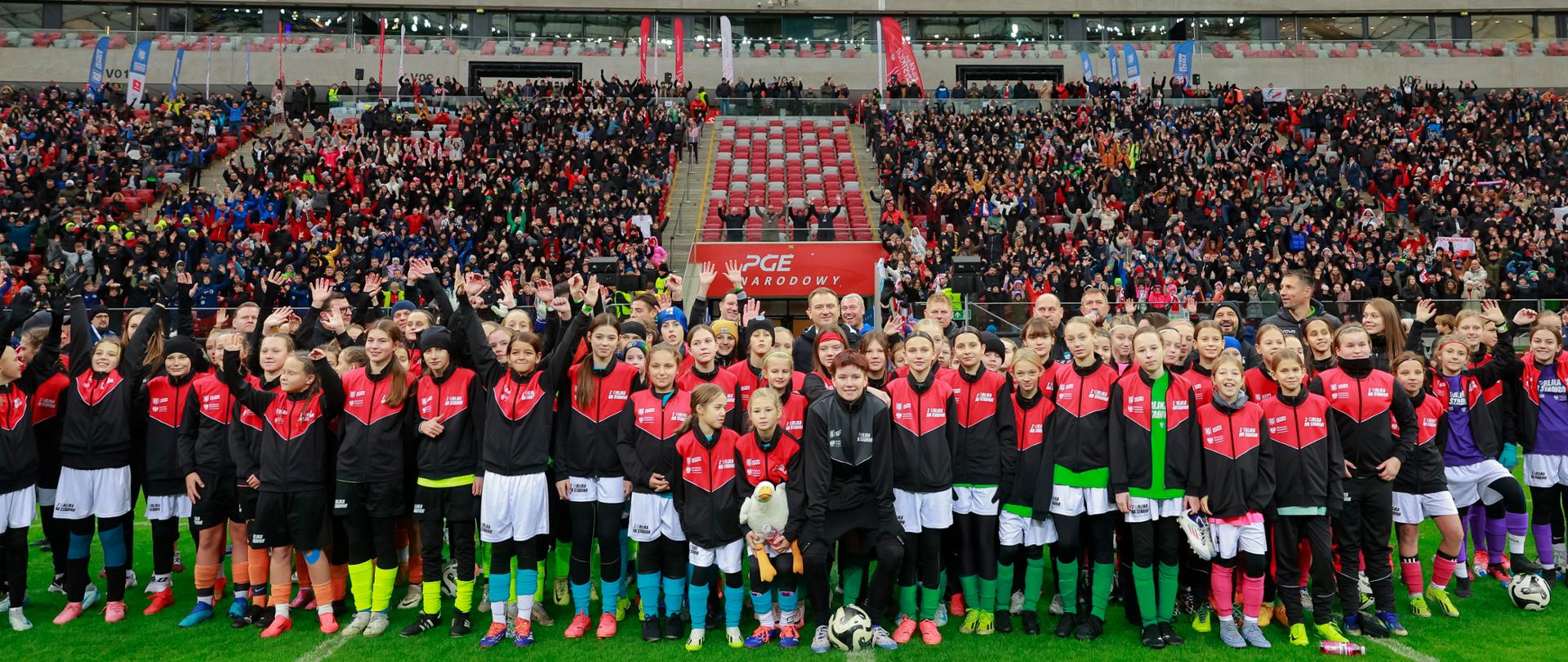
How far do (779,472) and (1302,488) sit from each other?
2.99 m

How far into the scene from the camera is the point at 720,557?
5.65 metres

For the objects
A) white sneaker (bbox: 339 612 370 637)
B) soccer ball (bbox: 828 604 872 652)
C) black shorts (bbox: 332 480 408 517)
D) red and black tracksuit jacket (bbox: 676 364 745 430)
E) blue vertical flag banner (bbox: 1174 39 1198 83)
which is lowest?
white sneaker (bbox: 339 612 370 637)

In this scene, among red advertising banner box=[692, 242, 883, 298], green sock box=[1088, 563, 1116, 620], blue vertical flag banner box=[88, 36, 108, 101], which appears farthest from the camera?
blue vertical flag banner box=[88, 36, 108, 101]

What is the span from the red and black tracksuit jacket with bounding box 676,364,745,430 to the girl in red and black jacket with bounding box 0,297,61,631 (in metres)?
4.17

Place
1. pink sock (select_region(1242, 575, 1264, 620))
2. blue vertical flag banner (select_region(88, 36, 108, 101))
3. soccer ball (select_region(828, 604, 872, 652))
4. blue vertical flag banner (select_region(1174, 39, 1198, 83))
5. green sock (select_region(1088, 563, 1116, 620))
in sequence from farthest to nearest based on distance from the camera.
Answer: blue vertical flag banner (select_region(1174, 39, 1198, 83)) → blue vertical flag banner (select_region(88, 36, 108, 101)) → green sock (select_region(1088, 563, 1116, 620)) → pink sock (select_region(1242, 575, 1264, 620)) → soccer ball (select_region(828, 604, 872, 652))

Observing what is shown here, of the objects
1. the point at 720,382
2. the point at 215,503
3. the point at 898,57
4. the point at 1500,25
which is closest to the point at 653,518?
the point at 720,382

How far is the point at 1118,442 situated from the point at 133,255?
16879mm

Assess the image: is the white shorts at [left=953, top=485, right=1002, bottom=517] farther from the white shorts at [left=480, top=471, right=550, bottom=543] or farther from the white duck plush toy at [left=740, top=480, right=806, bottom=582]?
the white shorts at [left=480, top=471, right=550, bottom=543]

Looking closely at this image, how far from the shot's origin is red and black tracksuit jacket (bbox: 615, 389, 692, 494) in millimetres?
5738

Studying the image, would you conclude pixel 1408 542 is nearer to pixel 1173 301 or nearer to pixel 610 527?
pixel 610 527

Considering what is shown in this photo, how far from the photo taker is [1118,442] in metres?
5.57

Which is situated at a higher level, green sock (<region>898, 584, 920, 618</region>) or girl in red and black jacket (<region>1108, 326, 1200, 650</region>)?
girl in red and black jacket (<region>1108, 326, 1200, 650</region>)

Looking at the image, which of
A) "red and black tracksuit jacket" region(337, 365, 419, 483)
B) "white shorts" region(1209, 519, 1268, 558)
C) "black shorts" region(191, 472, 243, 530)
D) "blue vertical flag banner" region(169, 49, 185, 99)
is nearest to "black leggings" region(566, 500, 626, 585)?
"red and black tracksuit jacket" region(337, 365, 419, 483)

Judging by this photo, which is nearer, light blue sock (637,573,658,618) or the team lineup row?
the team lineup row
